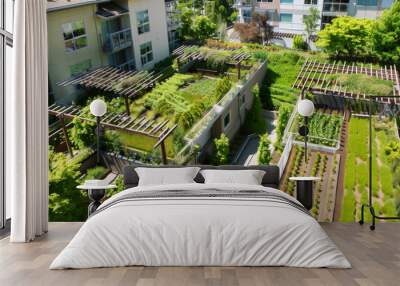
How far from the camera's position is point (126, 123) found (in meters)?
6.02

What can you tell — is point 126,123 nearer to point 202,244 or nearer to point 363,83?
point 202,244

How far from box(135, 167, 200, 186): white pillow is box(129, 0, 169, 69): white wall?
5.53 ft

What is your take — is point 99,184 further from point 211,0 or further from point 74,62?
point 211,0

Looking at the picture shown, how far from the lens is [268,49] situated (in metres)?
6.23

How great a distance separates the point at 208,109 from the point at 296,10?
6.18ft

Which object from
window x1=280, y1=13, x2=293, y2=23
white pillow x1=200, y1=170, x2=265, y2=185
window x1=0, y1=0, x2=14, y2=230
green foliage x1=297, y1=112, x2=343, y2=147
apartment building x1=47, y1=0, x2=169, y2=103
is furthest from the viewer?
window x1=280, y1=13, x2=293, y2=23

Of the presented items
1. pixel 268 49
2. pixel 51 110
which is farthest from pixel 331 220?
pixel 51 110

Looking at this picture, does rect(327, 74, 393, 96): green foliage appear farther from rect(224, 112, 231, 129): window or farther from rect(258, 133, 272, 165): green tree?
rect(224, 112, 231, 129): window

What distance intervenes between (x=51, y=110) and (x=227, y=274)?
12.0ft

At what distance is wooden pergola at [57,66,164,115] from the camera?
5.98 metres

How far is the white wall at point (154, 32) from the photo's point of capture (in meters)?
6.17

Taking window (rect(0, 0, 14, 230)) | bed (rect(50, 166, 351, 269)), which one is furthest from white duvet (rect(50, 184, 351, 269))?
window (rect(0, 0, 14, 230))

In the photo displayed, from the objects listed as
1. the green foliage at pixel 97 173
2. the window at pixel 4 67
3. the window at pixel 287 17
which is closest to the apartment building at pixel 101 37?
the window at pixel 4 67

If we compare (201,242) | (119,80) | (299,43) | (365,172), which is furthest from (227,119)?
(201,242)
